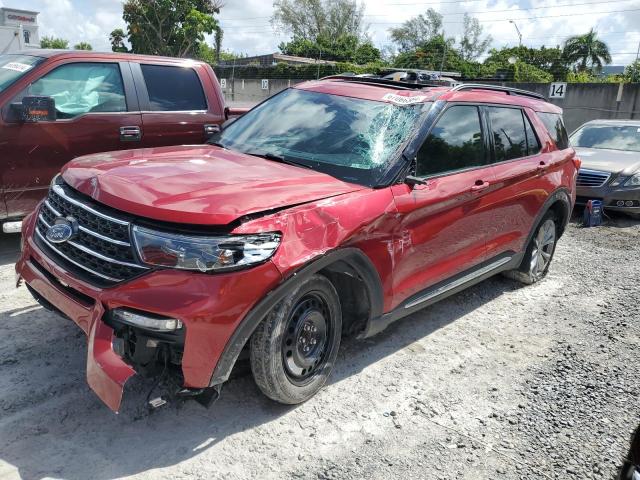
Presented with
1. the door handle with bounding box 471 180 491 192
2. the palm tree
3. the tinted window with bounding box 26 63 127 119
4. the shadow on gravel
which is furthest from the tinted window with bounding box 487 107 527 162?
the palm tree

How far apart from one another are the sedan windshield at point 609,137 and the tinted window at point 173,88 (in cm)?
764

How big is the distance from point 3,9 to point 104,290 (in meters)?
36.6

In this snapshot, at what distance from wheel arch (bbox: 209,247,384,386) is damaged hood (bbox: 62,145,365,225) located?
0.35m

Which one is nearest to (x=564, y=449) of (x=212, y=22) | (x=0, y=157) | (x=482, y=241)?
(x=482, y=241)

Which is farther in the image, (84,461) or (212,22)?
(212,22)

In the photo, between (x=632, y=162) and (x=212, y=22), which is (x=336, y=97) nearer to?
(x=632, y=162)

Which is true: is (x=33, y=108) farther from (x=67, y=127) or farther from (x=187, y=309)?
(x=187, y=309)

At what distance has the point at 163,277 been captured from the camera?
2.66 metres

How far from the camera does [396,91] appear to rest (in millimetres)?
4191

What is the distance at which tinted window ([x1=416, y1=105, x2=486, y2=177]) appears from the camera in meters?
3.87

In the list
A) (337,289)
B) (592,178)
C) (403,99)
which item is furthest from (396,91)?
(592,178)

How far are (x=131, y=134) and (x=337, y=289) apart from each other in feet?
11.2

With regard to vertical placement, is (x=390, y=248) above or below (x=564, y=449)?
above

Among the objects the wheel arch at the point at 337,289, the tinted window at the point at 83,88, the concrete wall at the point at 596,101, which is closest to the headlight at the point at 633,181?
the wheel arch at the point at 337,289
